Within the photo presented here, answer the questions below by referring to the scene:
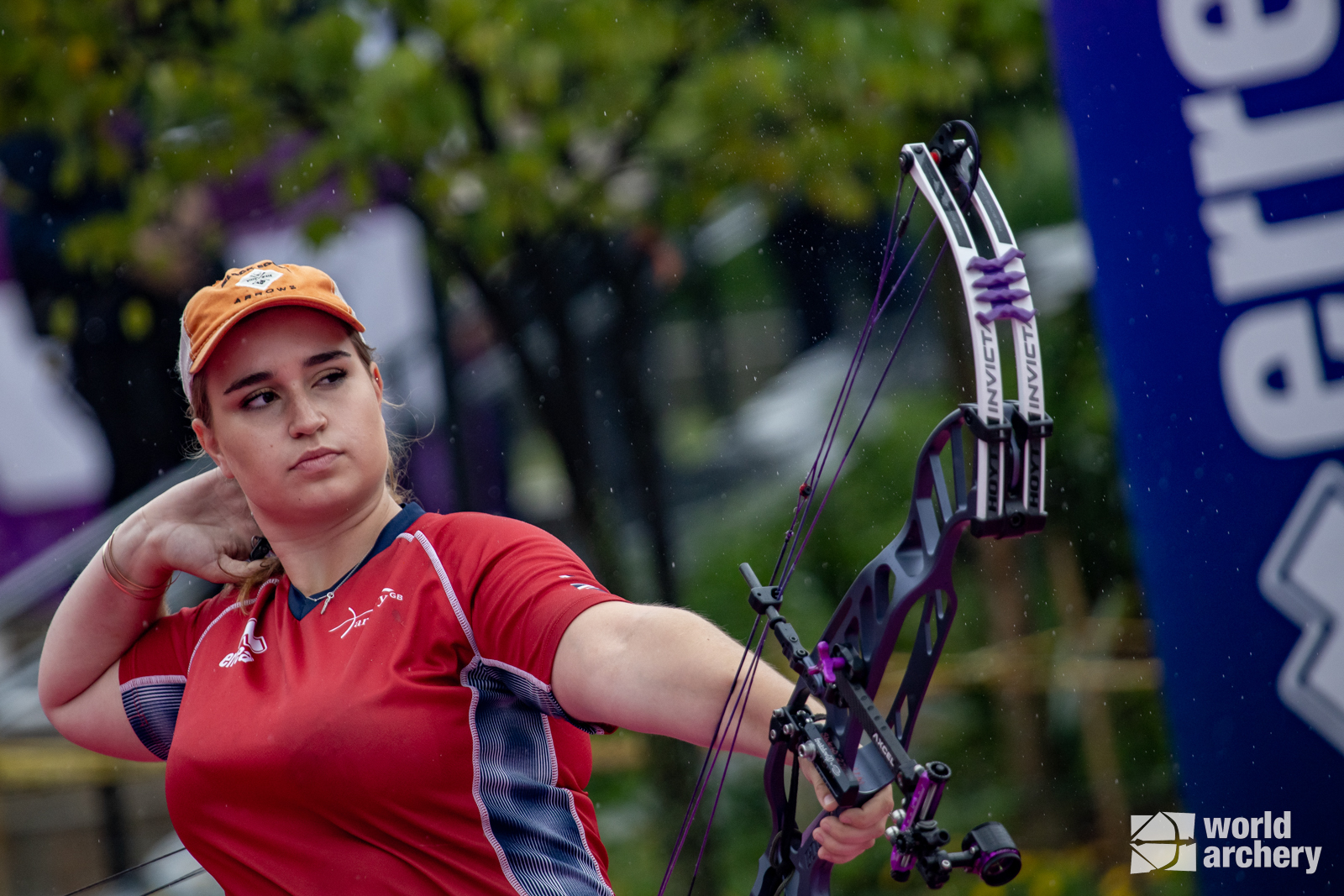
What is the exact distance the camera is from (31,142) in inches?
172

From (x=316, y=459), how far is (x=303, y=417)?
0.06 m

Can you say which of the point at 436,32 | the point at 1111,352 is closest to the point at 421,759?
the point at 1111,352

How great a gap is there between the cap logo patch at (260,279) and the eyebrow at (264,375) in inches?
4.5

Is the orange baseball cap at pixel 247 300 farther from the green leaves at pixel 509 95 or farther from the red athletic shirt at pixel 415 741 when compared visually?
the green leaves at pixel 509 95

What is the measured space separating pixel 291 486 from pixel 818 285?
3.94 metres

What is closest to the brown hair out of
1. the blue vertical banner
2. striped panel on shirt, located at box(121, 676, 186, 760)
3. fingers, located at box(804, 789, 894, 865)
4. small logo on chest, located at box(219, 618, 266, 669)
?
small logo on chest, located at box(219, 618, 266, 669)

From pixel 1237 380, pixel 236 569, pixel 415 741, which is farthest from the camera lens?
pixel 1237 380

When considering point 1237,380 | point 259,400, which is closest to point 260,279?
point 259,400

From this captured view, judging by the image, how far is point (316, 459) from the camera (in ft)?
5.34

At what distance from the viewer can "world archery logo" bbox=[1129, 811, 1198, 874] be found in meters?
3.55

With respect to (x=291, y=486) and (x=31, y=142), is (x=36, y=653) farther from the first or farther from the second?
(x=291, y=486)

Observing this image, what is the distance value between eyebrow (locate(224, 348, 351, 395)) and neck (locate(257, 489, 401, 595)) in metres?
0.20

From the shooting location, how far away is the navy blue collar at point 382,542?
167 centimetres

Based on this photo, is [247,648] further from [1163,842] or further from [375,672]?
[1163,842]
